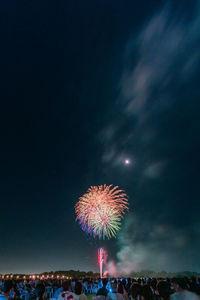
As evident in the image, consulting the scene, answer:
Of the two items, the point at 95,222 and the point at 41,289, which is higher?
the point at 95,222

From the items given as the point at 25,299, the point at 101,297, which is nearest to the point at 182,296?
the point at 101,297

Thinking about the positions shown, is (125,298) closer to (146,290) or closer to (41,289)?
(146,290)

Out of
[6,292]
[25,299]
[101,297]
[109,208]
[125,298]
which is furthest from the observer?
[109,208]

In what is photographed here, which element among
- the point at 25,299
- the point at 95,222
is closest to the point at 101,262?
the point at 95,222

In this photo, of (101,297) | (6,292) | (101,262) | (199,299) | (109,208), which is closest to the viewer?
(199,299)

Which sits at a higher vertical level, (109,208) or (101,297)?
(109,208)

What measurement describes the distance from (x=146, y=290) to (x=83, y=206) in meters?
29.8

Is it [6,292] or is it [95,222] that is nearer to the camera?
[6,292]

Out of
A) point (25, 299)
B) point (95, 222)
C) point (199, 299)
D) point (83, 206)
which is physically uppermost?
point (83, 206)

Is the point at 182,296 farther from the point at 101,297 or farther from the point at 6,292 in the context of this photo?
the point at 6,292

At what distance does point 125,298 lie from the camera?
8.25 m

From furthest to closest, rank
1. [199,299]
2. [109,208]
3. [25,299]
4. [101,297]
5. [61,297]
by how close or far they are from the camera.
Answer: [109,208], [25,299], [101,297], [61,297], [199,299]

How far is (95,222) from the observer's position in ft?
115

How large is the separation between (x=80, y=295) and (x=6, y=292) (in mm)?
2340
